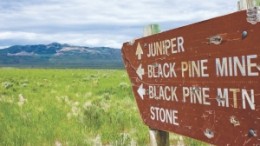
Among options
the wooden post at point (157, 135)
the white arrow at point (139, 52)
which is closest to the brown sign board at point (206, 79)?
the white arrow at point (139, 52)

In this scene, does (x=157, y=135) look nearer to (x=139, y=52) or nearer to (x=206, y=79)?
(x=139, y=52)

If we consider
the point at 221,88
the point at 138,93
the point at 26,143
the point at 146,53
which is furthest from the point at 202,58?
the point at 26,143

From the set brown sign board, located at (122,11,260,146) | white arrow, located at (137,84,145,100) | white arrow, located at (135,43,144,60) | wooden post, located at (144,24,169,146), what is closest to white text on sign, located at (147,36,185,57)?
brown sign board, located at (122,11,260,146)

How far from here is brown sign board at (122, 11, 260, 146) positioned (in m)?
3.23

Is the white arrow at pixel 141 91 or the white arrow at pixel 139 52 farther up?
the white arrow at pixel 139 52

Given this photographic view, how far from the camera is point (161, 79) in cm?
456

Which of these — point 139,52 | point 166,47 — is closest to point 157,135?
point 139,52

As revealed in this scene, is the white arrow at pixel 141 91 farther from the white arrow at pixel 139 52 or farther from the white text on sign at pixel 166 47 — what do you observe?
the white text on sign at pixel 166 47

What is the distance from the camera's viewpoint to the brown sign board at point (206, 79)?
3232mm

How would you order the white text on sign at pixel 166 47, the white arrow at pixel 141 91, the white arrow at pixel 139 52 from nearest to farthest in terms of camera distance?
the white text on sign at pixel 166 47 → the white arrow at pixel 139 52 → the white arrow at pixel 141 91

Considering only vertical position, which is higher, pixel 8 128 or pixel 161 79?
pixel 161 79

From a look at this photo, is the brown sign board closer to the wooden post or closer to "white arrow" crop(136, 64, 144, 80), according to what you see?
"white arrow" crop(136, 64, 144, 80)

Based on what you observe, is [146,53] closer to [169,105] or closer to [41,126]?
[169,105]

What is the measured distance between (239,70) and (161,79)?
136 centimetres
